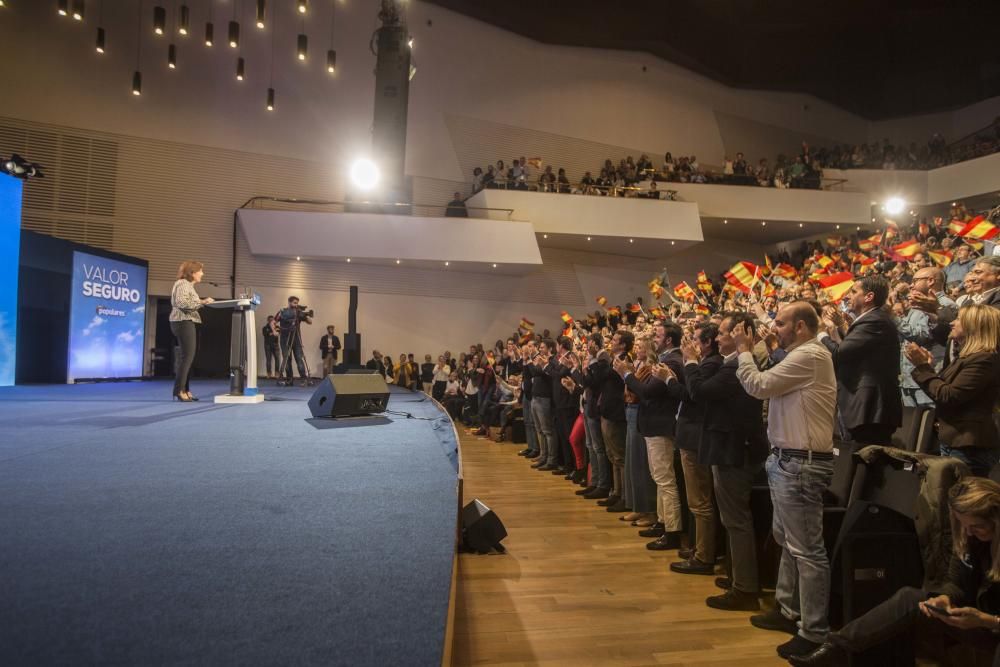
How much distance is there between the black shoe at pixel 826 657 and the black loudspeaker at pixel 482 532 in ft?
6.10

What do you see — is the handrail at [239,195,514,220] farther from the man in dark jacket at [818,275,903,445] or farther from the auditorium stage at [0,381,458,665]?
the man in dark jacket at [818,275,903,445]

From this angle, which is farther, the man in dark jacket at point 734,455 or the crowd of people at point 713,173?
the crowd of people at point 713,173

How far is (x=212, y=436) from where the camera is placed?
4.18 m

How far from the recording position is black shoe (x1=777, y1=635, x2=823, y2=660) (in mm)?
2439

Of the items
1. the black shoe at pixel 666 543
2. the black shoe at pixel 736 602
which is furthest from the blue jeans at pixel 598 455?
the black shoe at pixel 736 602

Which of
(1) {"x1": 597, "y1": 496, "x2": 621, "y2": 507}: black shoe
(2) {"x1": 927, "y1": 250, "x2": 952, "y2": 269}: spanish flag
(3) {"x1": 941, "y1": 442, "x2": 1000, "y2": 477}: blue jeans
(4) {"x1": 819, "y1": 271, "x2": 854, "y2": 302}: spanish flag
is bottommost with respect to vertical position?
(1) {"x1": 597, "y1": 496, "x2": 621, "y2": 507}: black shoe

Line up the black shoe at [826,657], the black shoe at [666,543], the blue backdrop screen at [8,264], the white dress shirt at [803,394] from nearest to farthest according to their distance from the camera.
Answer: the black shoe at [826,657], the white dress shirt at [803,394], the black shoe at [666,543], the blue backdrop screen at [8,264]

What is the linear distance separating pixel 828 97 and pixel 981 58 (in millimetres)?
3733

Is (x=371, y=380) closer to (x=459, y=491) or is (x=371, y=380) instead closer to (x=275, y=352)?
(x=459, y=491)

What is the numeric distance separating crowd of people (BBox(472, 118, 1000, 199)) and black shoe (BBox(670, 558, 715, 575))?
1194 centimetres

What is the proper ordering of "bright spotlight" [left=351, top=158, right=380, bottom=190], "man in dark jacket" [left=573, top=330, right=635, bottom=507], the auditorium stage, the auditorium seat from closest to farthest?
the auditorium stage, the auditorium seat, "man in dark jacket" [left=573, top=330, right=635, bottom=507], "bright spotlight" [left=351, top=158, right=380, bottom=190]

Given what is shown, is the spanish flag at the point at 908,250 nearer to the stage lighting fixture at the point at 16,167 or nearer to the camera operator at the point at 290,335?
the camera operator at the point at 290,335

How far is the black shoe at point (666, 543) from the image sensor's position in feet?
13.1

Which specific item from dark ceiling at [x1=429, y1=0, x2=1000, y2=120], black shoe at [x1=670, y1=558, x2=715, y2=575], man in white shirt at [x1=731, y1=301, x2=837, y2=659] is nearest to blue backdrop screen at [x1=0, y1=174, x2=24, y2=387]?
black shoe at [x1=670, y1=558, x2=715, y2=575]
